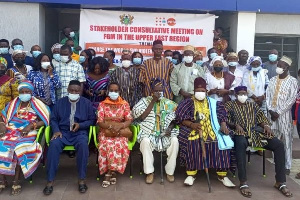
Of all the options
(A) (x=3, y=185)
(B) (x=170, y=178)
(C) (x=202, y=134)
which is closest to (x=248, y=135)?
(C) (x=202, y=134)

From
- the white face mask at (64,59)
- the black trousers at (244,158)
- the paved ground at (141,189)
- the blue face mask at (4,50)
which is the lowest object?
the paved ground at (141,189)

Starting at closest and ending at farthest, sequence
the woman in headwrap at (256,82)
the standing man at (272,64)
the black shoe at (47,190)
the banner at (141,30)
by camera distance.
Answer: the black shoe at (47,190) < the woman in headwrap at (256,82) < the standing man at (272,64) < the banner at (141,30)

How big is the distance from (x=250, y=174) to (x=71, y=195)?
2.66m

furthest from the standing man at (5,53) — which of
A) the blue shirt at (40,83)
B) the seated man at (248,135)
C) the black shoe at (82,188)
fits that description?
the seated man at (248,135)

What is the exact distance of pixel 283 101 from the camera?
17.4 ft

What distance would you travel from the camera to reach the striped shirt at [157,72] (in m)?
5.70

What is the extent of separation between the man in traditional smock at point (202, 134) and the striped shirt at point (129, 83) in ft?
3.01

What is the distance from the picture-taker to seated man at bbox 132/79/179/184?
193 inches

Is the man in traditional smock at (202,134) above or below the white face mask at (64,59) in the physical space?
below

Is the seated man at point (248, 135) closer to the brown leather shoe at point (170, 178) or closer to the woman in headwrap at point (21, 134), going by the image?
the brown leather shoe at point (170, 178)

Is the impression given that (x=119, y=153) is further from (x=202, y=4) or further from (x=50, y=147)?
(x=202, y=4)

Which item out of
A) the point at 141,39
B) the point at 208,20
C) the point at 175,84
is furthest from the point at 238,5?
the point at 175,84

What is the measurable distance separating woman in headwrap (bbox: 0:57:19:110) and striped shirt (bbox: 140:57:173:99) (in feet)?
6.36

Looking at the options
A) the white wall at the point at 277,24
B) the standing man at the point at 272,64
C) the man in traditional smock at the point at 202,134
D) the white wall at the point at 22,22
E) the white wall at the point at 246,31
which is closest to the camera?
the man in traditional smock at the point at 202,134
